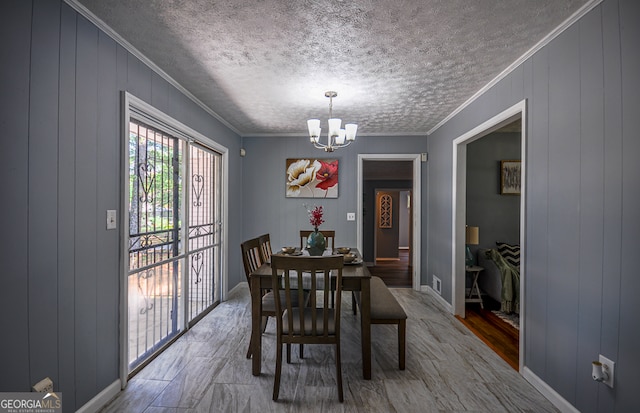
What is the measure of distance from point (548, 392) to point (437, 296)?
7.07 feet

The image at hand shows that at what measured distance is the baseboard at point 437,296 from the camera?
3.68 m

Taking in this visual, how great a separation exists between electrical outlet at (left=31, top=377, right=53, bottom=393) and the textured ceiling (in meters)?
2.01

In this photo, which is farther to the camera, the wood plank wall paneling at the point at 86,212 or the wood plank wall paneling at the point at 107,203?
the wood plank wall paneling at the point at 107,203

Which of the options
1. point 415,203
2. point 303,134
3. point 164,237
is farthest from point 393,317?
point 303,134

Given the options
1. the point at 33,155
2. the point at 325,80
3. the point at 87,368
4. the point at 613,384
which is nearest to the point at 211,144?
the point at 325,80

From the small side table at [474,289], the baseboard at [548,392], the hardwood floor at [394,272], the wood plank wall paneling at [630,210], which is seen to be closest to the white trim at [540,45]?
the wood plank wall paneling at [630,210]

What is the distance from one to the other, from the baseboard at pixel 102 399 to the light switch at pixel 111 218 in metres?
1.05

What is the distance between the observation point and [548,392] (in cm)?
196

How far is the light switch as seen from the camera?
1950 millimetres

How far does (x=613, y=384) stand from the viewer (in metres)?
1.51

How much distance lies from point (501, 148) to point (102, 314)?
490 cm

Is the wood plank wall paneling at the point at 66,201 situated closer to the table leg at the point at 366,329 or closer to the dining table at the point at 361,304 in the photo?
the dining table at the point at 361,304

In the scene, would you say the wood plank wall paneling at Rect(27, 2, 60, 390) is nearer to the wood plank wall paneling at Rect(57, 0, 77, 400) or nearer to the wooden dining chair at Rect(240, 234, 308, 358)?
the wood plank wall paneling at Rect(57, 0, 77, 400)

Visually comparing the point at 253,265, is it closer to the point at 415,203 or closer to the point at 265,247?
the point at 265,247
